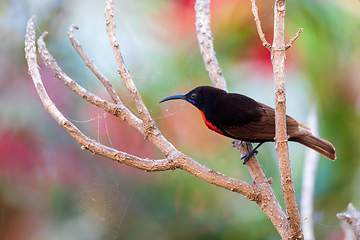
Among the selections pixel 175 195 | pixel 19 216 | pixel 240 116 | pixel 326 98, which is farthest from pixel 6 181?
pixel 326 98

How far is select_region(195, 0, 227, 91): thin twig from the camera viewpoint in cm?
80

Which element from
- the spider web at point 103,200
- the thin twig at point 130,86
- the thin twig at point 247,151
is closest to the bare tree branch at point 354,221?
the thin twig at point 247,151

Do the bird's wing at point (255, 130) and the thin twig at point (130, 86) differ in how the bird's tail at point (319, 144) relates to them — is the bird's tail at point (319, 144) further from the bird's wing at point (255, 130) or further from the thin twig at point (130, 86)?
the thin twig at point (130, 86)

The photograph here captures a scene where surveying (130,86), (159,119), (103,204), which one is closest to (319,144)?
(130,86)

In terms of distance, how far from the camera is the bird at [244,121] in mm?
671

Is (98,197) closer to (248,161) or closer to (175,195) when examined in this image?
(175,195)

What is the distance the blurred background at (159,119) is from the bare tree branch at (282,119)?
609 mm

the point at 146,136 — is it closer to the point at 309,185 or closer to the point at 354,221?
the point at 354,221

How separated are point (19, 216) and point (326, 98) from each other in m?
0.95

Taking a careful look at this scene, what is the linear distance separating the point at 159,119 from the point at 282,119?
644 millimetres

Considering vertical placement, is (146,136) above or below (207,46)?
below

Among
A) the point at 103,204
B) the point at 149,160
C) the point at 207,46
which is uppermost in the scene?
the point at 207,46

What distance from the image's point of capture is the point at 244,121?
2.32 ft

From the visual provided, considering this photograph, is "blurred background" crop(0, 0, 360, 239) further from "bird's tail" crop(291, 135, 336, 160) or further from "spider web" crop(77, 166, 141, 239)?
"bird's tail" crop(291, 135, 336, 160)
